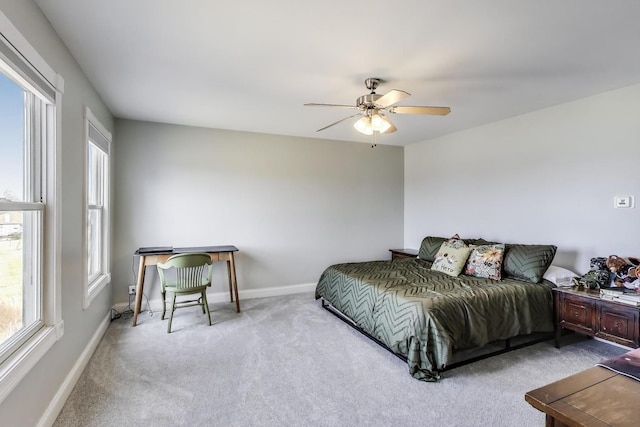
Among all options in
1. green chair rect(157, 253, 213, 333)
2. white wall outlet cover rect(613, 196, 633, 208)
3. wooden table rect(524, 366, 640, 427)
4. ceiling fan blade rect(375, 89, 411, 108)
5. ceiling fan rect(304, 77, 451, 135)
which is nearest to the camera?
wooden table rect(524, 366, 640, 427)

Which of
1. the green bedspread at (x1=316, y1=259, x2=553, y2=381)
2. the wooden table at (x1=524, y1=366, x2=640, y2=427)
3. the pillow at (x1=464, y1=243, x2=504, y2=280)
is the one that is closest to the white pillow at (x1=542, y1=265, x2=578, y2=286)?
the green bedspread at (x1=316, y1=259, x2=553, y2=381)

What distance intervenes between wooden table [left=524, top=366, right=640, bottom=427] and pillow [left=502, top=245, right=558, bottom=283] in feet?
6.69

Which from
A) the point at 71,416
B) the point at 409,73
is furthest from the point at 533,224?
the point at 71,416

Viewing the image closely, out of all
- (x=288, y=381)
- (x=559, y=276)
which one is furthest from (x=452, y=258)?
(x=288, y=381)

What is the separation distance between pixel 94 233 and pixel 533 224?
479 centimetres

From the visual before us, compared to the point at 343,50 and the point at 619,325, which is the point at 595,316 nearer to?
the point at 619,325

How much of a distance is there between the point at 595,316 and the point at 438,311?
1406 mm

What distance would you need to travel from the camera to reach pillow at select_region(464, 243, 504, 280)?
3.25m

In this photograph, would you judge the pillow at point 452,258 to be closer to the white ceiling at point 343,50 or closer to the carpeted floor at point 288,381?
the carpeted floor at point 288,381

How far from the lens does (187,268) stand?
338 cm

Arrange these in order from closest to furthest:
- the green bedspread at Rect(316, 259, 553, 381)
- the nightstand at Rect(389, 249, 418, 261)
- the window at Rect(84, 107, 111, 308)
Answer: the green bedspread at Rect(316, 259, 553, 381) → the window at Rect(84, 107, 111, 308) → the nightstand at Rect(389, 249, 418, 261)

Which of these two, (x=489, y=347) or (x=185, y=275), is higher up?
(x=185, y=275)

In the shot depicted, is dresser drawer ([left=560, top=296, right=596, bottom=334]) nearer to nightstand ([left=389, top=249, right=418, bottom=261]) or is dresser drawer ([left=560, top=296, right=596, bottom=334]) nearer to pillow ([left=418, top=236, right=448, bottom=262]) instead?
pillow ([left=418, top=236, right=448, bottom=262])

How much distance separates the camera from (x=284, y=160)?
15.2ft
